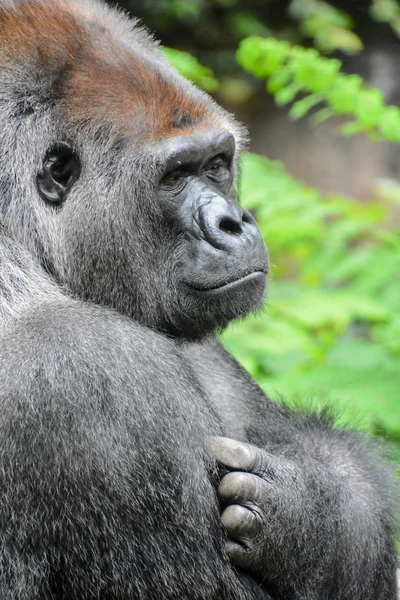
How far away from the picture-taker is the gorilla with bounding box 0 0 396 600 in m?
2.40

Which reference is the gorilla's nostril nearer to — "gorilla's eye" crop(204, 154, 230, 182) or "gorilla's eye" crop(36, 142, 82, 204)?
"gorilla's eye" crop(204, 154, 230, 182)

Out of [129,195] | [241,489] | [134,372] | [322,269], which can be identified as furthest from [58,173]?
[322,269]

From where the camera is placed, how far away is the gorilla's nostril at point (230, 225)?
2949 mm

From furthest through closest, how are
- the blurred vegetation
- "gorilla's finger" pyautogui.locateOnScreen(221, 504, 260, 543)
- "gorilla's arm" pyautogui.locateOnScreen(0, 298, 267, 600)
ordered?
the blurred vegetation → "gorilla's finger" pyautogui.locateOnScreen(221, 504, 260, 543) → "gorilla's arm" pyautogui.locateOnScreen(0, 298, 267, 600)

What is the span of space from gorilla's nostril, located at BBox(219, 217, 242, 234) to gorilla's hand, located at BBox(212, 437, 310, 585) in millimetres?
753

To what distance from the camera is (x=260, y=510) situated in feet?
8.42

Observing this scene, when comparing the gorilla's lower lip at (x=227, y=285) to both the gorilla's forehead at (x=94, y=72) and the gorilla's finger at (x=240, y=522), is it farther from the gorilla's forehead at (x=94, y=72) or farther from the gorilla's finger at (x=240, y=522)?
the gorilla's finger at (x=240, y=522)

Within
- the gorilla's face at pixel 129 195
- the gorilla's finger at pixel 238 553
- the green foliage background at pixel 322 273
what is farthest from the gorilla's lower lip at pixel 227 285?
the green foliage background at pixel 322 273

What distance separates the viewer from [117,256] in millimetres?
2912

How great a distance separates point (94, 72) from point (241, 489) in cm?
145

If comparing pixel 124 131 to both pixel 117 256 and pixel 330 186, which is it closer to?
pixel 117 256

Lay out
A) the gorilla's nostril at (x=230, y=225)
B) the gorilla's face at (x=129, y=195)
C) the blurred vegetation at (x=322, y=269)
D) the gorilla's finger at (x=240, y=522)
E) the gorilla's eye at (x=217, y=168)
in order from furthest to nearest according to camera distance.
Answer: the blurred vegetation at (x=322, y=269), the gorilla's eye at (x=217, y=168), the gorilla's nostril at (x=230, y=225), the gorilla's face at (x=129, y=195), the gorilla's finger at (x=240, y=522)

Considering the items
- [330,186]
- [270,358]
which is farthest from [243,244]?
[330,186]

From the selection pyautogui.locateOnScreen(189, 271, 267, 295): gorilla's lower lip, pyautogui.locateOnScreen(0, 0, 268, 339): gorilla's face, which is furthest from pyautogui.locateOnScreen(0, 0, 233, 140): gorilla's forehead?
pyautogui.locateOnScreen(189, 271, 267, 295): gorilla's lower lip
